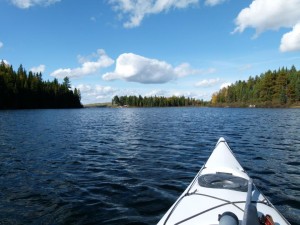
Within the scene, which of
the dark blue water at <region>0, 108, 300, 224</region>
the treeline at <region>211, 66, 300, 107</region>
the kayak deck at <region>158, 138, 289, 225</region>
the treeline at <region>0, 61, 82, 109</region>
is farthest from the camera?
the treeline at <region>211, 66, 300, 107</region>

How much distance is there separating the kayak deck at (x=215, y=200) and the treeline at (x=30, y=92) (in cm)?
11310

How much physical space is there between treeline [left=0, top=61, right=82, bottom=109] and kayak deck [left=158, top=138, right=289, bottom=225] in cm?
11310

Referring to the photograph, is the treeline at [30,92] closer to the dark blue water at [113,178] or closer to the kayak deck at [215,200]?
the dark blue water at [113,178]

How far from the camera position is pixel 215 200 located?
667 cm

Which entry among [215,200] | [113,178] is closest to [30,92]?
[113,178]

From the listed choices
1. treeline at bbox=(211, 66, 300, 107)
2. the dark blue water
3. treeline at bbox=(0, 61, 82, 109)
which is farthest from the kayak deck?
treeline at bbox=(211, 66, 300, 107)

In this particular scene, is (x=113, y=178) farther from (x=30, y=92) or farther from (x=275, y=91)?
(x=275, y=91)

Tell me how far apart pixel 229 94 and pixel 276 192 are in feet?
619

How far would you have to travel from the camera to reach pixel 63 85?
163m

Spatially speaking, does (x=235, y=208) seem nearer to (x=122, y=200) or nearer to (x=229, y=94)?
(x=122, y=200)

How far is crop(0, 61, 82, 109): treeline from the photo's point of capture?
111 meters

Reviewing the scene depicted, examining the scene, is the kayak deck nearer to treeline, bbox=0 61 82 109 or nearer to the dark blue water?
the dark blue water

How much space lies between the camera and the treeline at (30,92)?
111 meters

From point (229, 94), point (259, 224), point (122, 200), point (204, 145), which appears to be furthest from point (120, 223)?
point (229, 94)
